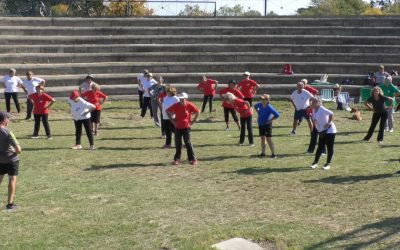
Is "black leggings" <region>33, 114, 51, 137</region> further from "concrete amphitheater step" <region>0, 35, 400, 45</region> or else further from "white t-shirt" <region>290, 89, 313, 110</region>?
"concrete amphitheater step" <region>0, 35, 400, 45</region>

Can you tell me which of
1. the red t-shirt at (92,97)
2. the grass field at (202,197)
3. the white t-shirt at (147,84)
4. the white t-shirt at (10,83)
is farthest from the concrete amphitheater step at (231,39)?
the grass field at (202,197)

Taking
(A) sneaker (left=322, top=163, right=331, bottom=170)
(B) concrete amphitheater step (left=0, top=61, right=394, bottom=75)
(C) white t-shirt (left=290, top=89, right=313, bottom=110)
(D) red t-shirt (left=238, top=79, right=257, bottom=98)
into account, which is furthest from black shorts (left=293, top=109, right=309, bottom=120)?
(B) concrete amphitheater step (left=0, top=61, right=394, bottom=75)

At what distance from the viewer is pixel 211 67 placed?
28.0m

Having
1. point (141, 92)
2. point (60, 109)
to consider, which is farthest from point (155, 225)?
point (60, 109)

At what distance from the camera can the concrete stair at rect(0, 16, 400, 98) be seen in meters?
26.8

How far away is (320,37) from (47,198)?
2114 centimetres

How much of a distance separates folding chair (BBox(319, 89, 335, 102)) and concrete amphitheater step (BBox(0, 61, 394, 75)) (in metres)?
2.13

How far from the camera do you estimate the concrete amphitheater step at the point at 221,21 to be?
2962 cm

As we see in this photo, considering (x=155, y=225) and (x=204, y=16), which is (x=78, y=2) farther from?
(x=155, y=225)

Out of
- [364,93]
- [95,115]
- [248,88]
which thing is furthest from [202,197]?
[364,93]

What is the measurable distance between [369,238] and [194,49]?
21.3m

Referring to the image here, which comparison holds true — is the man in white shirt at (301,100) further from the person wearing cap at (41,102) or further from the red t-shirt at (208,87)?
the person wearing cap at (41,102)

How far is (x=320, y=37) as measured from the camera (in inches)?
1146

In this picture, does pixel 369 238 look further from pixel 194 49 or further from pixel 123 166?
pixel 194 49
